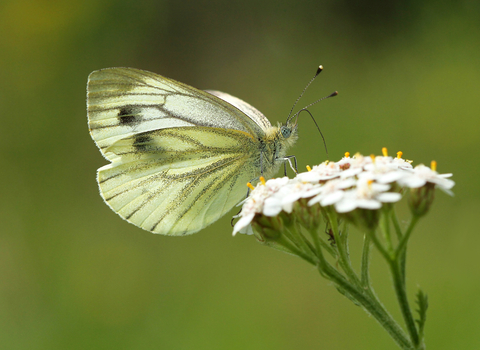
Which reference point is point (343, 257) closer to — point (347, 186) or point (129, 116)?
point (347, 186)

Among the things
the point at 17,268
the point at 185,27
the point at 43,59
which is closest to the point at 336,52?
the point at 185,27

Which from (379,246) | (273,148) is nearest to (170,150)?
(273,148)

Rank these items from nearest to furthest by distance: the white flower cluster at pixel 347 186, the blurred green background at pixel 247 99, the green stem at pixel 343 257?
the white flower cluster at pixel 347 186
the green stem at pixel 343 257
the blurred green background at pixel 247 99

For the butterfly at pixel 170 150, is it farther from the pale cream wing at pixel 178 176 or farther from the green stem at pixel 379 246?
the green stem at pixel 379 246

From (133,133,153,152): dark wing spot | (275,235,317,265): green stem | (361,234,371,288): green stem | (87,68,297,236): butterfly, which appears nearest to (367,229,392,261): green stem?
(361,234,371,288): green stem

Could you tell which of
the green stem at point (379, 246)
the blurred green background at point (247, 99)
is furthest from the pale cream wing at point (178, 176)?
the blurred green background at point (247, 99)

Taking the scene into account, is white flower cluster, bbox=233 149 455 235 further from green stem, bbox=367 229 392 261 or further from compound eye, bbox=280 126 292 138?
compound eye, bbox=280 126 292 138

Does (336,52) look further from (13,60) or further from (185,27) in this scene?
(13,60)
